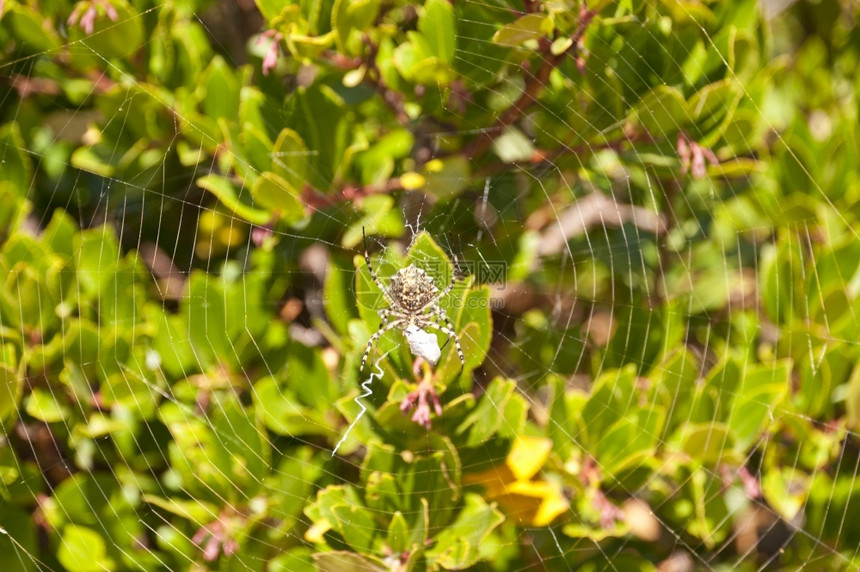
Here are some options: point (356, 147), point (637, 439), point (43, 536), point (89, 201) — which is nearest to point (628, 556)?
point (637, 439)

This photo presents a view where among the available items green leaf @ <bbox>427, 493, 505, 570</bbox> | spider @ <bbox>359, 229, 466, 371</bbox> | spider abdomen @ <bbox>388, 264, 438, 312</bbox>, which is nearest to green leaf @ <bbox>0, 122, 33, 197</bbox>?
spider @ <bbox>359, 229, 466, 371</bbox>

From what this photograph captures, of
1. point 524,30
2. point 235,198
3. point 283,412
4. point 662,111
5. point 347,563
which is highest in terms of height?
point 524,30

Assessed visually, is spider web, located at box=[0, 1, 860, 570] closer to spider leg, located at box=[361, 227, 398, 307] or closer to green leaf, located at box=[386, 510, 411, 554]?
spider leg, located at box=[361, 227, 398, 307]

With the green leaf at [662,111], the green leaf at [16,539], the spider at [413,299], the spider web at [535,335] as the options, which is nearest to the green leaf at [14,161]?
the spider web at [535,335]

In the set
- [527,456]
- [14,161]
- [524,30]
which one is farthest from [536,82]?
[14,161]

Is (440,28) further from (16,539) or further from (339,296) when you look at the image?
(16,539)

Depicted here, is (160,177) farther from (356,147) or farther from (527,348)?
(527,348)

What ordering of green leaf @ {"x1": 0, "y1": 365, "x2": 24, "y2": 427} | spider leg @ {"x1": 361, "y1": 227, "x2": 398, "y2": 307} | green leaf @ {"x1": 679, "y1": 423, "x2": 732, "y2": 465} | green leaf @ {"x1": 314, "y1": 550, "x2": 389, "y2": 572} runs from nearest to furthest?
green leaf @ {"x1": 0, "y1": 365, "x2": 24, "y2": 427}
green leaf @ {"x1": 314, "y1": 550, "x2": 389, "y2": 572}
green leaf @ {"x1": 679, "y1": 423, "x2": 732, "y2": 465}
spider leg @ {"x1": 361, "y1": 227, "x2": 398, "y2": 307}
